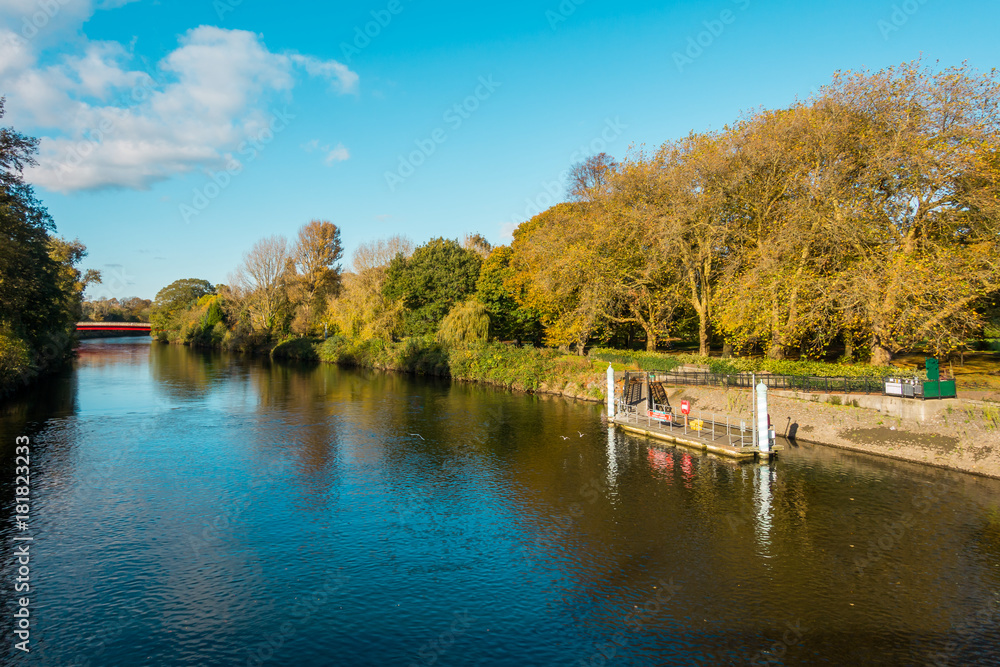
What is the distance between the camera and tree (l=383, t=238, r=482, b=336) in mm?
68188

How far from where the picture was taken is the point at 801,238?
109 ft

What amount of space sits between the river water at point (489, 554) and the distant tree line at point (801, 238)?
9.30 meters

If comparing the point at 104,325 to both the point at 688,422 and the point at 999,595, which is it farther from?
the point at 999,595

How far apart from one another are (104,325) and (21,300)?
11006 centimetres

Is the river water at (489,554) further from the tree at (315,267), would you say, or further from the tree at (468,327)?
the tree at (315,267)

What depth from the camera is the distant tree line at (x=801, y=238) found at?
2938 cm

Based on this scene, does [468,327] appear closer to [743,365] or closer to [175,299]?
[743,365]

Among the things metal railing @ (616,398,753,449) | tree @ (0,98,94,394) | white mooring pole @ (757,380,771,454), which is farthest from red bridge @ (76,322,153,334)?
white mooring pole @ (757,380,771,454)

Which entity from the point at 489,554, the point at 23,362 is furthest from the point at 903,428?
the point at 23,362

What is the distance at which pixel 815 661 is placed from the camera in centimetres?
1138

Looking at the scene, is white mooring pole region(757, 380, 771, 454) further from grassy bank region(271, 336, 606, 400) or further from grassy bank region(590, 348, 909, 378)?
grassy bank region(271, 336, 606, 400)

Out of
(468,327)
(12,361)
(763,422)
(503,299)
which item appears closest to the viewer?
(763,422)

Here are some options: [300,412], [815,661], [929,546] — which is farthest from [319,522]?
[300,412]

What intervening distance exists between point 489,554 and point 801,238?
2772 centimetres
